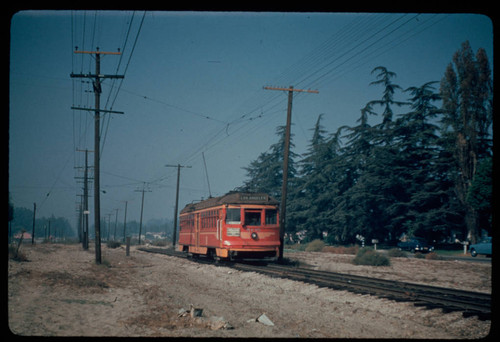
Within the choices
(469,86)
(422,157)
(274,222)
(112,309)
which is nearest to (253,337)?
(112,309)

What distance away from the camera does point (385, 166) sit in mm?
42656

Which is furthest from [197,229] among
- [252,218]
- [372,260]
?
[372,260]

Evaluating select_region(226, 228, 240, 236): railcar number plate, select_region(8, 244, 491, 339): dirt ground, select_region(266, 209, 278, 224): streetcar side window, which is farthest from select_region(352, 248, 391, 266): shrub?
select_region(8, 244, 491, 339): dirt ground

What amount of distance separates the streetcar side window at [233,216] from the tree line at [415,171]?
23.3 m

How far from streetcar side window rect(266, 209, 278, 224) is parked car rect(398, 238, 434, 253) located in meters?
22.6

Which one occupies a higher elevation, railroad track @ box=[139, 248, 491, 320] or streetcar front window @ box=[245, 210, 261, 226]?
streetcar front window @ box=[245, 210, 261, 226]

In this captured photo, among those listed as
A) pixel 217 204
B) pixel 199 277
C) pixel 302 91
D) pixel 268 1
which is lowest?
pixel 199 277

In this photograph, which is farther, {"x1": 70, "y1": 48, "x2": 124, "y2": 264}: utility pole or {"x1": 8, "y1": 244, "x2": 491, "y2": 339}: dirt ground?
{"x1": 70, "y1": 48, "x2": 124, "y2": 264}: utility pole

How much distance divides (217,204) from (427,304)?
12687 millimetres

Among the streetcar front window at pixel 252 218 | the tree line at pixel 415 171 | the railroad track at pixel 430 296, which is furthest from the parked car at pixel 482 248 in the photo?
the railroad track at pixel 430 296

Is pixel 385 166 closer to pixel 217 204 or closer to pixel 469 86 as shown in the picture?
pixel 469 86

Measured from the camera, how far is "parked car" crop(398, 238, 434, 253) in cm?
3718

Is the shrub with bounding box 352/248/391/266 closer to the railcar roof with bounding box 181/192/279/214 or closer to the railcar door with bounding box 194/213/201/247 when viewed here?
the railcar roof with bounding box 181/192/279/214

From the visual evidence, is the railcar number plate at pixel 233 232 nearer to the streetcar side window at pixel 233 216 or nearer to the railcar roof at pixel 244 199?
the streetcar side window at pixel 233 216
